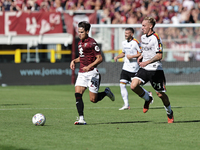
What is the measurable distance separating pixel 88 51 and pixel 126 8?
16494mm

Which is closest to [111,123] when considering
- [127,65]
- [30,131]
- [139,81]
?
[139,81]

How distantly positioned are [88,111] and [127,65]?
1.97 m

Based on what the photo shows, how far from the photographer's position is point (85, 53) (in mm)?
8258

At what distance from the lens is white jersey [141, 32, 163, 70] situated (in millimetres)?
8234

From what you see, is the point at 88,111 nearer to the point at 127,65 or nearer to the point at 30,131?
the point at 127,65

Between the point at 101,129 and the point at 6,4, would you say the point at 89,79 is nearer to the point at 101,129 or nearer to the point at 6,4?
the point at 101,129

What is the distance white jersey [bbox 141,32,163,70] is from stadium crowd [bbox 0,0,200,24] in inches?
547

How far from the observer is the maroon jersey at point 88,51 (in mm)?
8148

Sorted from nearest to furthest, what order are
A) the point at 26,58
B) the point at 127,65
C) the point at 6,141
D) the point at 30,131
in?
the point at 6,141 → the point at 30,131 → the point at 127,65 → the point at 26,58

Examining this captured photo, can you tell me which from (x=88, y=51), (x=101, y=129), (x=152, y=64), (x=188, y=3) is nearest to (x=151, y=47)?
(x=152, y=64)

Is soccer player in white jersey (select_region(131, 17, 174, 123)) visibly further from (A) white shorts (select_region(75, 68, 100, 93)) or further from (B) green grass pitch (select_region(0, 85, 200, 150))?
(A) white shorts (select_region(75, 68, 100, 93))

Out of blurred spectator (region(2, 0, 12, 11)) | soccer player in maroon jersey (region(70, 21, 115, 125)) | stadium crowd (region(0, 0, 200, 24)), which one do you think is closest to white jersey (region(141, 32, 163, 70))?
soccer player in maroon jersey (region(70, 21, 115, 125))

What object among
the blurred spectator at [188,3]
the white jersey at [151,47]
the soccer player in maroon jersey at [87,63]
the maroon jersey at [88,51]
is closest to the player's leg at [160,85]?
the white jersey at [151,47]

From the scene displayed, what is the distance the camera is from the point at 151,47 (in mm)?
8375
